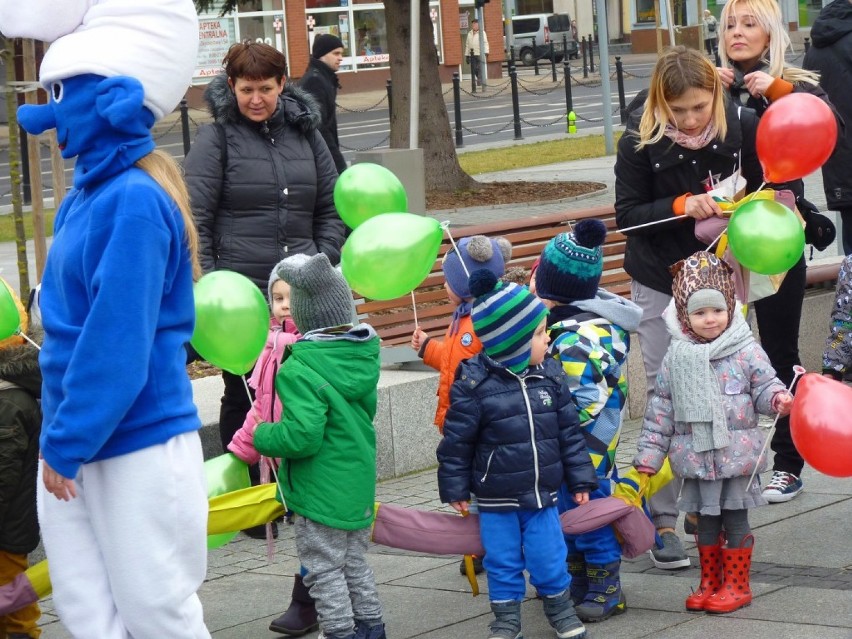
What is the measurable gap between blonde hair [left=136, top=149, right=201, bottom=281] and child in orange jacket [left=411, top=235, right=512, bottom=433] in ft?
6.01

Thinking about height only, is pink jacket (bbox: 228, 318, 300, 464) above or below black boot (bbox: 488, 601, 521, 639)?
above

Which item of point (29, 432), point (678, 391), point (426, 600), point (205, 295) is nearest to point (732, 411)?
point (678, 391)

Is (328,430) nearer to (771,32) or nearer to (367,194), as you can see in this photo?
(367,194)

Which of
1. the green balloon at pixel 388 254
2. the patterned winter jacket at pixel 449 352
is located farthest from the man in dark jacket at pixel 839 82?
the green balloon at pixel 388 254

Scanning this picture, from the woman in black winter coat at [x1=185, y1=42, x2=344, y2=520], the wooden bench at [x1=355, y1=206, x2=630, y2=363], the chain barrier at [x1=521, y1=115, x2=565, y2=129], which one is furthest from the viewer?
the chain barrier at [x1=521, y1=115, x2=565, y2=129]

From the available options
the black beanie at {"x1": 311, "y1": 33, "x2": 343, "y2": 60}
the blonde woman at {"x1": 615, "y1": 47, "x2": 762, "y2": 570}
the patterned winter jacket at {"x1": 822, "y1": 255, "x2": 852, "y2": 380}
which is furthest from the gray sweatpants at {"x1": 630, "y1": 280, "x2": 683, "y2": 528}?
the black beanie at {"x1": 311, "y1": 33, "x2": 343, "y2": 60}

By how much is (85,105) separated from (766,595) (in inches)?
119

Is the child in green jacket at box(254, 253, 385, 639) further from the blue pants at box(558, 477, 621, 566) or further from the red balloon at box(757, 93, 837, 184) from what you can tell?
the red balloon at box(757, 93, 837, 184)

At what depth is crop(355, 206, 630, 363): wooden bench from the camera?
7.34 m

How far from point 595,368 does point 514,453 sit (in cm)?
52

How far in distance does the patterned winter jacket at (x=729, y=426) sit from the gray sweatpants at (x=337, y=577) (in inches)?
41.5

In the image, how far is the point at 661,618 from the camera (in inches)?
191

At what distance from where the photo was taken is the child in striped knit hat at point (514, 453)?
456cm

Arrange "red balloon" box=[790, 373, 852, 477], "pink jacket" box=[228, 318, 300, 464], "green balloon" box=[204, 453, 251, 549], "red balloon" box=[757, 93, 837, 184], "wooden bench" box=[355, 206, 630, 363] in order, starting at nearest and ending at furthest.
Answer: "red balloon" box=[790, 373, 852, 477] < "green balloon" box=[204, 453, 251, 549] < "pink jacket" box=[228, 318, 300, 464] < "red balloon" box=[757, 93, 837, 184] < "wooden bench" box=[355, 206, 630, 363]
